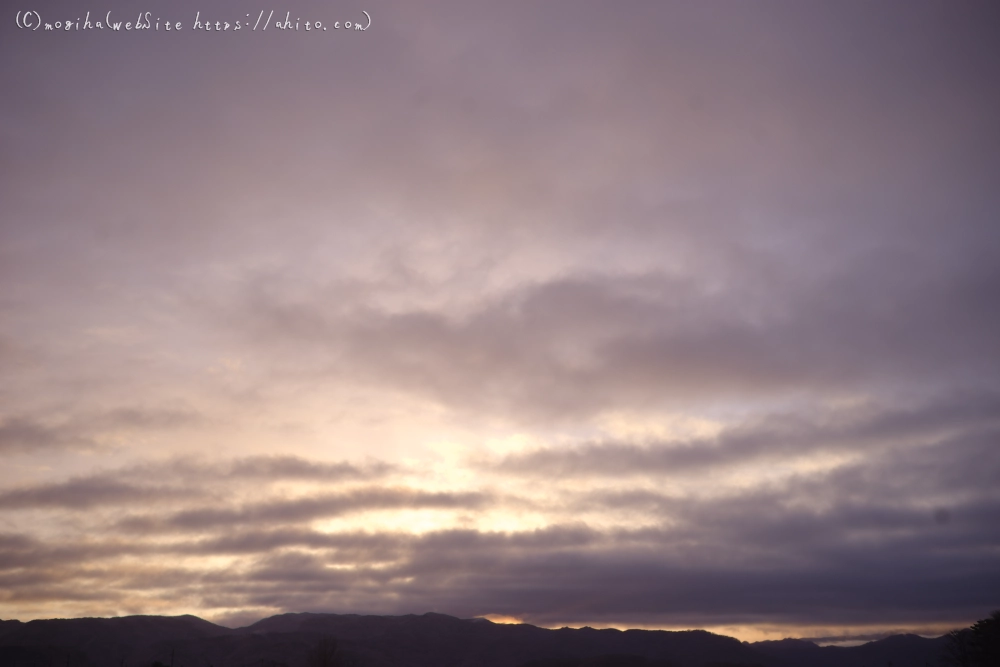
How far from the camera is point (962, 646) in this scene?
511ft
